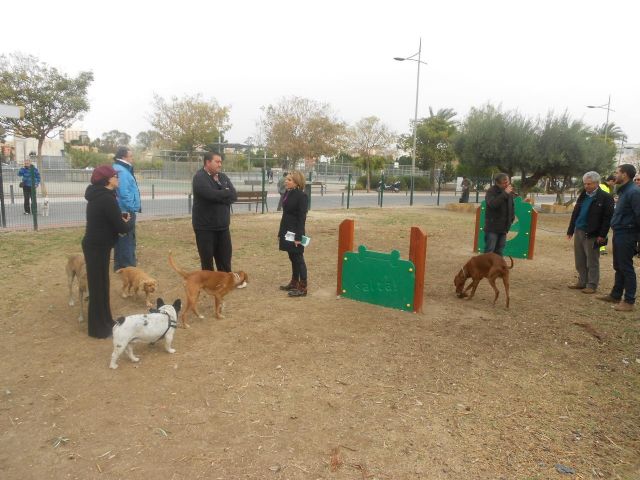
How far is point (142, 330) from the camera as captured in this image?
3.96 metres

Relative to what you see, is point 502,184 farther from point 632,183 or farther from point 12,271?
point 12,271

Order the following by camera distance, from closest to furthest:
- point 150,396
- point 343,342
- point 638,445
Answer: point 638,445 < point 150,396 < point 343,342

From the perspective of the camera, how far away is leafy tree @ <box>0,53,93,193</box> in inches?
758

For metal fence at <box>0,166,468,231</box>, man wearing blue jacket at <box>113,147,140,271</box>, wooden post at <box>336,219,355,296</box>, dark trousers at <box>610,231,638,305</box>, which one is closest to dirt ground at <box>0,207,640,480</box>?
dark trousers at <box>610,231,638,305</box>

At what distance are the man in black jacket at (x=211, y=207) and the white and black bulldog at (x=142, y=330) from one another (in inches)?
59.0

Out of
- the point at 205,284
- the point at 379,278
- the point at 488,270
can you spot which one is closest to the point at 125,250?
the point at 205,284

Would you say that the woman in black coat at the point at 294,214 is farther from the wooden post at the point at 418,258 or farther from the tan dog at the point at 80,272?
the tan dog at the point at 80,272

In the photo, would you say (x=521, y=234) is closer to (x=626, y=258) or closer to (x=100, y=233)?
(x=626, y=258)

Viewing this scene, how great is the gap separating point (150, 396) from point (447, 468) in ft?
7.07

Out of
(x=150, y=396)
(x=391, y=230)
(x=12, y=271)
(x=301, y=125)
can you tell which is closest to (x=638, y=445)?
(x=150, y=396)

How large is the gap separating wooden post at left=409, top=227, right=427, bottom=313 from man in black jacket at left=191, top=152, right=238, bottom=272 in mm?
2177

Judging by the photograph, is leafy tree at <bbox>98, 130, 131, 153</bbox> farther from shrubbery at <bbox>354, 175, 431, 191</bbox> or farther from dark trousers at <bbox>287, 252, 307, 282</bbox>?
dark trousers at <bbox>287, 252, 307, 282</bbox>

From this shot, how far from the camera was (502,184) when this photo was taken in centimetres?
721

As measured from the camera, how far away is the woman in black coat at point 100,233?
4297mm
